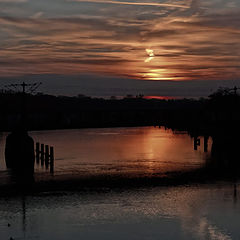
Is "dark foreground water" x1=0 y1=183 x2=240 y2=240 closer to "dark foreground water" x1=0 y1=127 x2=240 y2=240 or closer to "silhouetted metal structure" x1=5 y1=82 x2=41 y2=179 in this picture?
"dark foreground water" x1=0 y1=127 x2=240 y2=240

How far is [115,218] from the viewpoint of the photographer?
27.4m

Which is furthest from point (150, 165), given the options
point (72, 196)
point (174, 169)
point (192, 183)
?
point (72, 196)

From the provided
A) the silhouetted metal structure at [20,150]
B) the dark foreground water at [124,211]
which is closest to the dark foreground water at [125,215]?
the dark foreground water at [124,211]

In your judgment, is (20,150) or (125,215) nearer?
(125,215)

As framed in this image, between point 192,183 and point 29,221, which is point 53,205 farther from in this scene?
point 192,183

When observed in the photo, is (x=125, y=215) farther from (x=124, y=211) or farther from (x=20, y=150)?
(x=20, y=150)

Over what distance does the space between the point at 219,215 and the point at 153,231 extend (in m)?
5.27

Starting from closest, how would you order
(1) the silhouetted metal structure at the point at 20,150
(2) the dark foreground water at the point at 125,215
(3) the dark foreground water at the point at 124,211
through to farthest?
(2) the dark foreground water at the point at 125,215
(3) the dark foreground water at the point at 124,211
(1) the silhouetted metal structure at the point at 20,150

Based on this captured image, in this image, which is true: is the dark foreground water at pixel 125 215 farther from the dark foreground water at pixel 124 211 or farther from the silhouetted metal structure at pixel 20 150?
the silhouetted metal structure at pixel 20 150

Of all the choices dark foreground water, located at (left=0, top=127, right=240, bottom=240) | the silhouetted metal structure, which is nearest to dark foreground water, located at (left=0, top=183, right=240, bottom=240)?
dark foreground water, located at (left=0, top=127, right=240, bottom=240)

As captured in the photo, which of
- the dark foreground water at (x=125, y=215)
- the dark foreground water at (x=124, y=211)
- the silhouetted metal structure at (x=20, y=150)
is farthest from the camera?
the silhouetted metal structure at (x=20, y=150)

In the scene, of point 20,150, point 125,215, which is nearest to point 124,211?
point 125,215

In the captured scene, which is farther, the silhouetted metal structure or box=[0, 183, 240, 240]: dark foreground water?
the silhouetted metal structure

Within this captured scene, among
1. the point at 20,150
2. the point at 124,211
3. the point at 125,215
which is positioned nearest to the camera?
the point at 125,215
